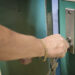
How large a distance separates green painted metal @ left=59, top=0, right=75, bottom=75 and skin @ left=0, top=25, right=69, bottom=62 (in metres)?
0.19

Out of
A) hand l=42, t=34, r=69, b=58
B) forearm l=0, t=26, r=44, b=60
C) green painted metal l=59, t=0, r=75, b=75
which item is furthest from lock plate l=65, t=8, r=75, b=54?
forearm l=0, t=26, r=44, b=60

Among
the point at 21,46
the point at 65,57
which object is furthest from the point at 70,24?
the point at 21,46

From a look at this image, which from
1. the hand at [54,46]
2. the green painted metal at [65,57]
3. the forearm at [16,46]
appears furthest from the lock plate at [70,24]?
the forearm at [16,46]

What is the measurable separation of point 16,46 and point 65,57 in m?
0.40

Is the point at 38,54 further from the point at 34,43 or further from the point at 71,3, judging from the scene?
the point at 71,3

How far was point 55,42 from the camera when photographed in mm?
512

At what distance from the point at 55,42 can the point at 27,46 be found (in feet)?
0.46

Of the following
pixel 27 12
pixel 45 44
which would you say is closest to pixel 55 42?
pixel 45 44

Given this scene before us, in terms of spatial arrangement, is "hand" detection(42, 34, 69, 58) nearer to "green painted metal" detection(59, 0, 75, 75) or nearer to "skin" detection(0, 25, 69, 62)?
"skin" detection(0, 25, 69, 62)

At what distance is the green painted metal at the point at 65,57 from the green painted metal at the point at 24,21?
0.29 ft

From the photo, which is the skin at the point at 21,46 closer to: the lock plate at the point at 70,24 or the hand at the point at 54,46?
the hand at the point at 54,46

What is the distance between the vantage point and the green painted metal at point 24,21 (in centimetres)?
59

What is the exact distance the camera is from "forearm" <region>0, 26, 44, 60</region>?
362 mm

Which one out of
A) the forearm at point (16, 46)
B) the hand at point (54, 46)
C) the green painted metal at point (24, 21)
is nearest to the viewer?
the forearm at point (16, 46)
